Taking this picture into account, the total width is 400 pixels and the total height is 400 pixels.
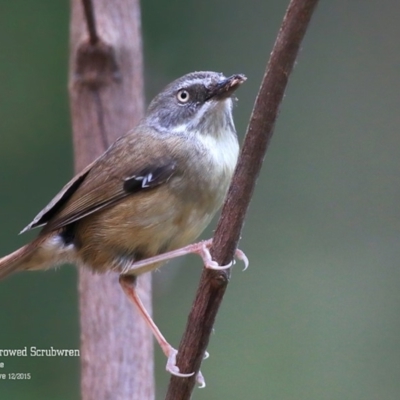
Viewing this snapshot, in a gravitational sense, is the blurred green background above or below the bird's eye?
below

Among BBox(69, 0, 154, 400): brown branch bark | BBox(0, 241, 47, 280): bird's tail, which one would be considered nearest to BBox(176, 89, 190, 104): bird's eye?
BBox(69, 0, 154, 400): brown branch bark

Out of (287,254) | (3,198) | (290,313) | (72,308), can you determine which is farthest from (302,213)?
(3,198)

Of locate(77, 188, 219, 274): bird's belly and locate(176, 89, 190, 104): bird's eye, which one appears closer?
locate(77, 188, 219, 274): bird's belly

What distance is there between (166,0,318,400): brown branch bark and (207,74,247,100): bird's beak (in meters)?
0.80

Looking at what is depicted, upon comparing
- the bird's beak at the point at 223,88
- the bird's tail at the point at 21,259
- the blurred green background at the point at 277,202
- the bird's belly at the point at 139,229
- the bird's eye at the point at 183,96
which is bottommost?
the blurred green background at the point at 277,202

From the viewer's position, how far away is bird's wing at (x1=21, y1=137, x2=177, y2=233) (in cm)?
330

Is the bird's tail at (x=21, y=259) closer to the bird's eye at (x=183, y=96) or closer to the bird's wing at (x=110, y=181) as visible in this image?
the bird's wing at (x=110, y=181)

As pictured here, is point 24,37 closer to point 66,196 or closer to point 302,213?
point 302,213

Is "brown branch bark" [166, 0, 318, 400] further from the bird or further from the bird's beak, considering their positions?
the bird's beak

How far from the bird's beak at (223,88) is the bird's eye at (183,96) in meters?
0.12

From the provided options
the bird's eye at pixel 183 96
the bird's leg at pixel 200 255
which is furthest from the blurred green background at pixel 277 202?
the bird's leg at pixel 200 255

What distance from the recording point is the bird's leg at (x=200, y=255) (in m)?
2.48

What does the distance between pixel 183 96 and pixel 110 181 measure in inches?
19.6

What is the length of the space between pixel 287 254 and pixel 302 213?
0.46m
